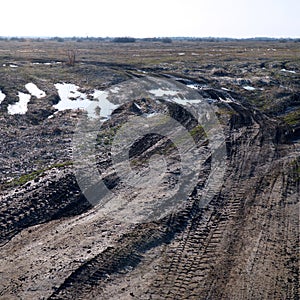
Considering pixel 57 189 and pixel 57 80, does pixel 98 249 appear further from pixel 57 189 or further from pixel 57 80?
pixel 57 80

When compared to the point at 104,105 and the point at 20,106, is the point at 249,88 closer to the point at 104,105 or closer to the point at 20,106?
the point at 104,105

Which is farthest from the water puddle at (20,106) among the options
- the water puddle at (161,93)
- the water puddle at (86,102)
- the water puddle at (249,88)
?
the water puddle at (249,88)

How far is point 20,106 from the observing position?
29109 millimetres

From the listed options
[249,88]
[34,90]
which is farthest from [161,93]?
[34,90]

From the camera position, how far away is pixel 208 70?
1869 inches

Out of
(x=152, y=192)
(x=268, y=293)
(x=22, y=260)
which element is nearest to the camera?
(x=268, y=293)

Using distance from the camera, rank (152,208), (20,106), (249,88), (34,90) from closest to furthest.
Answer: (152,208)
(20,106)
(34,90)
(249,88)

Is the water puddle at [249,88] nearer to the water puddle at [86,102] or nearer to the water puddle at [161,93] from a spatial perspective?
the water puddle at [161,93]

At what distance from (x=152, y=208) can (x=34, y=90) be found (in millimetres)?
26195

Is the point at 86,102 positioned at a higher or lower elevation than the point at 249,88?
lower

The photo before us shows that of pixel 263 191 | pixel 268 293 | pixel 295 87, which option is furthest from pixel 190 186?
pixel 295 87

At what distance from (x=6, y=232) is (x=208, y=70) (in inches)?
1555

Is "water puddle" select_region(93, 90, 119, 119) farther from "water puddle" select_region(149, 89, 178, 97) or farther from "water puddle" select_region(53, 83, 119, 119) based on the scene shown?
"water puddle" select_region(149, 89, 178, 97)

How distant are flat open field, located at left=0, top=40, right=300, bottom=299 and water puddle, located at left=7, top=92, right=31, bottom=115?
38 cm
